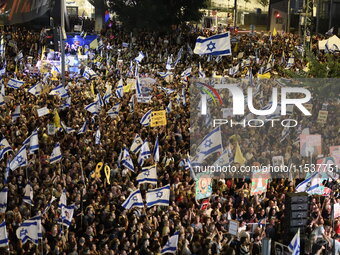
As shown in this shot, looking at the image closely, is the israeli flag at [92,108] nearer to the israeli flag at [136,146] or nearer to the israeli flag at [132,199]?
the israeli flag at [136,146]

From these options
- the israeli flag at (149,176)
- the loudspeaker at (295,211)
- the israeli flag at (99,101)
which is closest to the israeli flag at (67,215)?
the israeli flag at (149,176)

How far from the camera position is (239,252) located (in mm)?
15828

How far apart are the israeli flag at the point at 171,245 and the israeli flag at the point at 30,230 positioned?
94.4 inches

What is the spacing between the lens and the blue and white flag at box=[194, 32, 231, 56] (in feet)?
79.4

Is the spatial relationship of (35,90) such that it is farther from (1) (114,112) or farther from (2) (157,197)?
(2) (157,197)

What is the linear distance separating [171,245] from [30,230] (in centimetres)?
267

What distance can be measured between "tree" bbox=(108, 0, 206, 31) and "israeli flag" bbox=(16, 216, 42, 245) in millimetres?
40216

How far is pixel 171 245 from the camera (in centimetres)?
1513

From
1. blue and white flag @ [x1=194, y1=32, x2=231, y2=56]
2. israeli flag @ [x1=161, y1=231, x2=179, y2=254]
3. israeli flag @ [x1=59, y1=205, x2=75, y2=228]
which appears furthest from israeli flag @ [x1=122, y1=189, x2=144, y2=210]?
blue and white flag @ [x1=194, y1=32, x2=231, y2=56]

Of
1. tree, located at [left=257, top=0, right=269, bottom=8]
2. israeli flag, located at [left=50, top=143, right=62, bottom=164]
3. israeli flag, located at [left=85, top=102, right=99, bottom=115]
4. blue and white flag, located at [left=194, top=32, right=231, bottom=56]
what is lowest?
israeli flag, located at [left=50, top=143, right=62, bottom=164]

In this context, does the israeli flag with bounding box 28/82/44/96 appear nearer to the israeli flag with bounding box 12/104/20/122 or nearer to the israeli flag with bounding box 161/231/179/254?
the israeli flag with bounding box 12/104/20/122

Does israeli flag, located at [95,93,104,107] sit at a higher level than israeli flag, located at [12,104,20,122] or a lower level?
higher

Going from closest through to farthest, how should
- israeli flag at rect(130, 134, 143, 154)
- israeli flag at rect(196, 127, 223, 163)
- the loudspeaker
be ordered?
1. the loudspeaker
2. israeli flag at rect(196, 127, 223, 163)
3. israeli flag at rect(130, 134, 143, 154)

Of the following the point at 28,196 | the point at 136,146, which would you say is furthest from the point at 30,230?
the point at 136,146
